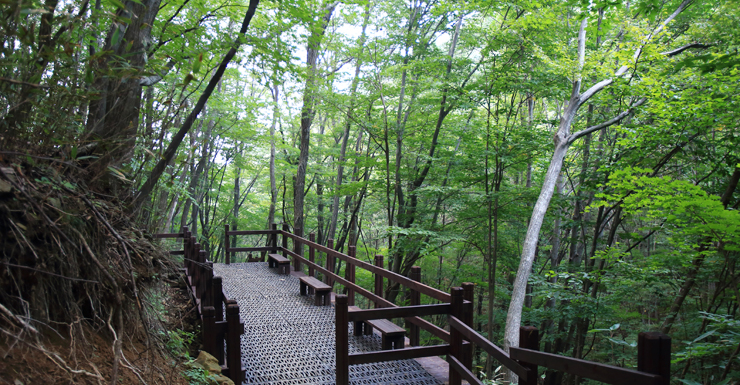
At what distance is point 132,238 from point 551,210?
10706 mm

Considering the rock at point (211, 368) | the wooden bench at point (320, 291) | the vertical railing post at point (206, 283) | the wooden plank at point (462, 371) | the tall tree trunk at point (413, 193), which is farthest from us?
the tall tree trunk at point (413, 193)

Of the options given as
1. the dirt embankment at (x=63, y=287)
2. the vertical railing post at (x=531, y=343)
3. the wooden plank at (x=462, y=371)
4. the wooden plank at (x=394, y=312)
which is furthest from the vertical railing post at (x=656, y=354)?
the dirt embankment at (x=63, y=287)

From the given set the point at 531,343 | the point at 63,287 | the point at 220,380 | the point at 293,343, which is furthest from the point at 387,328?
the point at 63,287

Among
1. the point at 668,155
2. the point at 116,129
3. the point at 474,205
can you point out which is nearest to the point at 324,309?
A: the point at 116,129

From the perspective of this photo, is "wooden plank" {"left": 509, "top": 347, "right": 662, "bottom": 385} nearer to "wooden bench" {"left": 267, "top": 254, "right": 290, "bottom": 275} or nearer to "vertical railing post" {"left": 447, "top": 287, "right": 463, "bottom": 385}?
"vertical railing post" {"left": 447, "top": 287, "right": 463, "bottom": 385}

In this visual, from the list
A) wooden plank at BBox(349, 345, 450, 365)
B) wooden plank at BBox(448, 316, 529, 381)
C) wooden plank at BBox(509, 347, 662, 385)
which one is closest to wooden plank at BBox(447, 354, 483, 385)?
wooden plank at BBox(349, 345, 450, 365)

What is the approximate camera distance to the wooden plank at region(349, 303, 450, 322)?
3.62m

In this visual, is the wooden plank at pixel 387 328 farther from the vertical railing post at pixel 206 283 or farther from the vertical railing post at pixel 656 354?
the vertical railing post at pixel 656 354

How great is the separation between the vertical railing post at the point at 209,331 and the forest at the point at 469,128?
3.59 ft

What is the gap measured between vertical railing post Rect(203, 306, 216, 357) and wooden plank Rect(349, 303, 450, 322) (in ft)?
5.27

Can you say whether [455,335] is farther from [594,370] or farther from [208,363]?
[208,363]

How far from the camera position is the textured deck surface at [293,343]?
418 centimetres

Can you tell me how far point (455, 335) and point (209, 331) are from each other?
8.34 ft

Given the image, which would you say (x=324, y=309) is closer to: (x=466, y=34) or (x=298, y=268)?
(x=298, y=268)
